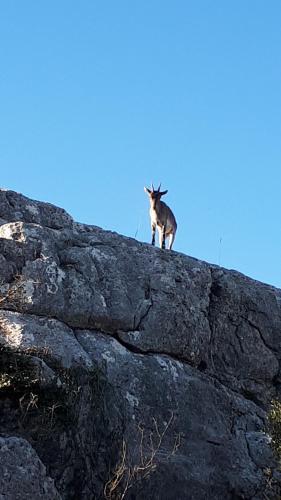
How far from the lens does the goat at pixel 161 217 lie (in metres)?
23.1

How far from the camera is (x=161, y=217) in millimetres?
23359

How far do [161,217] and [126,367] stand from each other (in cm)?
914

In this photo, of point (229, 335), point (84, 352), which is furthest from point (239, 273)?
point (84, 352)

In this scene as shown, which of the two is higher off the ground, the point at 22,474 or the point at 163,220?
the point at 163,220

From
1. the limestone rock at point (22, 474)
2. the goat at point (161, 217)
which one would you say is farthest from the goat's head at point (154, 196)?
the limestone rock at point (22, 474)

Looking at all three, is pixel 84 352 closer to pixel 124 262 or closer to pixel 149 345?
pixel 149 345

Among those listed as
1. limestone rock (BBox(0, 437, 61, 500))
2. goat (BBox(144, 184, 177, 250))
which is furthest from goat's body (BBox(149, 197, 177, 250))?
limestone rock (BBox(0, 437, 61, 500))

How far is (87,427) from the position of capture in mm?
13188

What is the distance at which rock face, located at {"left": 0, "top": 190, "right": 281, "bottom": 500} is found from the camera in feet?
41.0

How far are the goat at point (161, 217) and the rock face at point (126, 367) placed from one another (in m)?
5.24

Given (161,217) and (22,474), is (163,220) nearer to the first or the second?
(161,217)

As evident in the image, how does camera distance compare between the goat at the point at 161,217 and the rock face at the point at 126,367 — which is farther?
the goat at the point at 161,217

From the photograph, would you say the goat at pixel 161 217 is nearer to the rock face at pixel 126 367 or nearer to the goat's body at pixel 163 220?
the goat's body at pixel 163 220

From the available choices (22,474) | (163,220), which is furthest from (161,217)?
(22,474)
